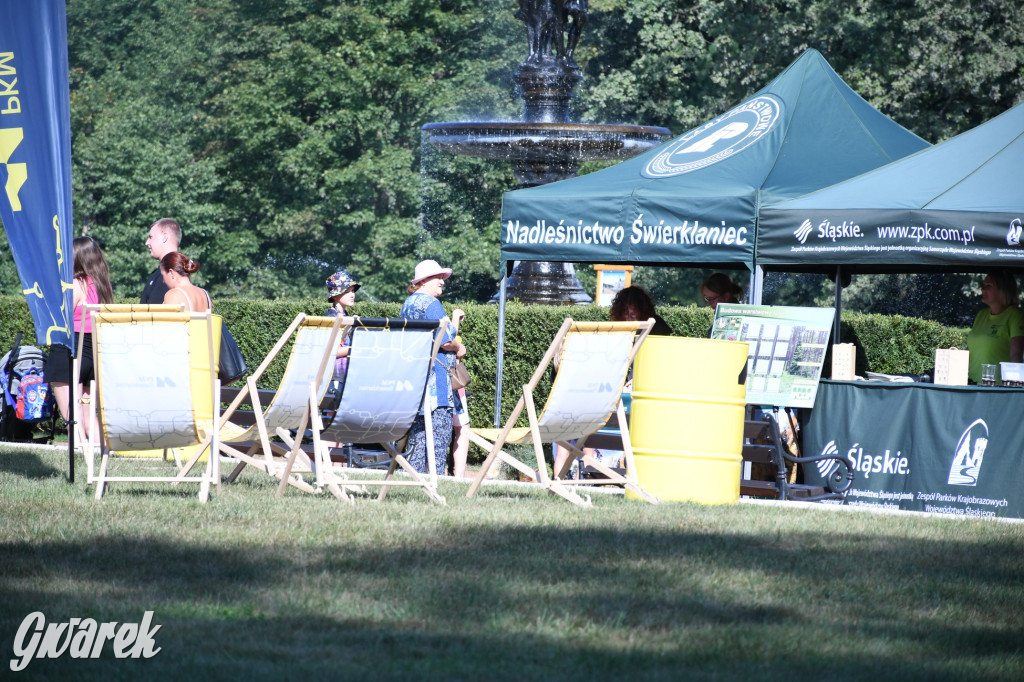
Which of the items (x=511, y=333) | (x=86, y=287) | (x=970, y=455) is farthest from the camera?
(x=511, y=333)

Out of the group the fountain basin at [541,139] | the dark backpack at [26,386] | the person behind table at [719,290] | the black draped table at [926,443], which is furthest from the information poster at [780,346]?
the dark backpack at [26,386]

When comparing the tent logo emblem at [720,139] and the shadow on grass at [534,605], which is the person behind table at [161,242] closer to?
the shadow on grass at [534,605]

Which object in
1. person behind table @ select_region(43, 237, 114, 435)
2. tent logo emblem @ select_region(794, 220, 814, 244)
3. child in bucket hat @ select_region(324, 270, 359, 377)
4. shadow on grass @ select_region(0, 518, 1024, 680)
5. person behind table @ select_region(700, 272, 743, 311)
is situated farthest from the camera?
child in bucket hat @ select_region(324, 270, 359, 377)

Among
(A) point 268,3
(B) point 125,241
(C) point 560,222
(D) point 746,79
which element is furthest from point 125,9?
(C) point 560,222

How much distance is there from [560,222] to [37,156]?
3993 millimetres

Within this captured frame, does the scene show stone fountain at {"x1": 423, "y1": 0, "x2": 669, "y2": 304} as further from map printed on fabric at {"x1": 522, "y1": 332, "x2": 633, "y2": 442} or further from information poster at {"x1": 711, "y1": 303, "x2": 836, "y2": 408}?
map printed on fabric at {"x1": 522, "y1": 332, "x2": 633, "y2": 442}

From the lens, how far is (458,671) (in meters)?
4.00

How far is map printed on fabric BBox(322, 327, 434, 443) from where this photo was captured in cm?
729

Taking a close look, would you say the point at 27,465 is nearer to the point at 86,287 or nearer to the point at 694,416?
the point at 86,287

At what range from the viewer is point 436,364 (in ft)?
30.6

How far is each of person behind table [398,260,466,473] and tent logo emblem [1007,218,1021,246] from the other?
3638 millimetres

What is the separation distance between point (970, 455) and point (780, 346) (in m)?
1.54

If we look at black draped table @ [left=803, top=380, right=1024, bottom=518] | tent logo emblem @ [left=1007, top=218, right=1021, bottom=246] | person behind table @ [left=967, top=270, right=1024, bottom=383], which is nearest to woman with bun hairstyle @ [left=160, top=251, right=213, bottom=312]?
black draped table @ [left=803, top=380, right=1024, bottom=518]

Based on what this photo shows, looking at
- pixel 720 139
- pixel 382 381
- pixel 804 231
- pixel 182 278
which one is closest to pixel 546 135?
pixel 720 139
